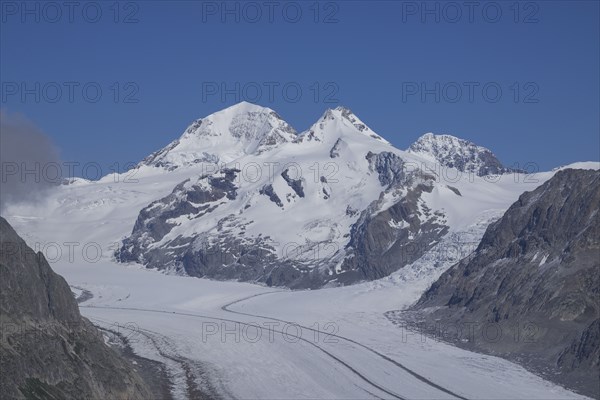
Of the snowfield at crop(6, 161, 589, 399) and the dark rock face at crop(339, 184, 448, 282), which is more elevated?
the dark rock face at crop(339, 184, 448, 282)

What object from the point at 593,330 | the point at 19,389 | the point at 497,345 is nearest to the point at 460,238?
the point at 497,345

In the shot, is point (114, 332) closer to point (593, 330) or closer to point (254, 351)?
point (254, 351)

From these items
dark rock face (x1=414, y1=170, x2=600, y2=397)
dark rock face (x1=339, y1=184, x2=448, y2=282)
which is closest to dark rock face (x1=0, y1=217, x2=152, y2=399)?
dark rock face (x1=414, y1=170, x2=600, y2=397)

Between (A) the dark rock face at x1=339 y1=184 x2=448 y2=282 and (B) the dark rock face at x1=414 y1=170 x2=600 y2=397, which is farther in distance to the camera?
(A) the dark rock face at x1=339 y1=184 x2=448 y2=282

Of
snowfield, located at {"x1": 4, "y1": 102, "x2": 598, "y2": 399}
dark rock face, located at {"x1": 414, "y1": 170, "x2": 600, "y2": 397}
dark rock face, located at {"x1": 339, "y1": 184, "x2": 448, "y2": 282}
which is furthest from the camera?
dark rock face, located at {"x1": 339, "y1": 184, "x2": 448, "y2": 282}

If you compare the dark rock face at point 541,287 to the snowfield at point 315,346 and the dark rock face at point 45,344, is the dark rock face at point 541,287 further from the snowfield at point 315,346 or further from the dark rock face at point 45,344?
the dark rock face at point 45,344

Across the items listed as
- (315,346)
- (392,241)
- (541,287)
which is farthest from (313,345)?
(392,241)

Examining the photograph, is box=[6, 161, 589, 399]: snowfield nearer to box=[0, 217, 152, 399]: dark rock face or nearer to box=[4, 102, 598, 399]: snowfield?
box=[4, 102, 598, 399]: snowfield
